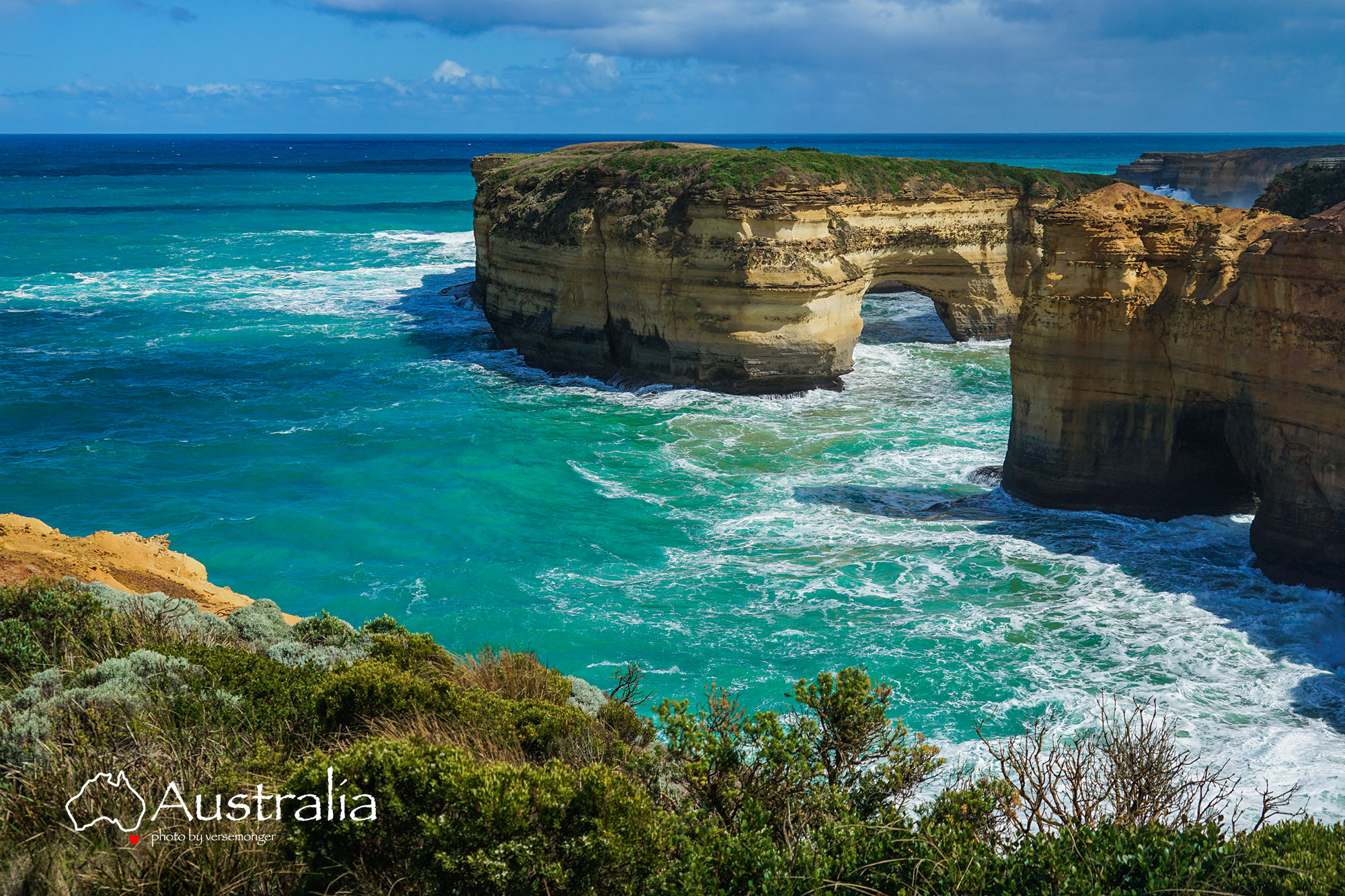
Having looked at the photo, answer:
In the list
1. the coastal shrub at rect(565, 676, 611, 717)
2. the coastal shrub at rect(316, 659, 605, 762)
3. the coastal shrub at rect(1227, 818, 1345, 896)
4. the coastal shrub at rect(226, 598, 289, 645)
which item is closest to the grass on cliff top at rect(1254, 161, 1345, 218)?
the coastal shrub at rect(565, 676, 611, 717)

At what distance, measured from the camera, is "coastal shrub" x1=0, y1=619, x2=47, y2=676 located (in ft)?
31.5

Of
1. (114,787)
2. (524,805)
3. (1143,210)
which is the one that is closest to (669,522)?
(1143,210)

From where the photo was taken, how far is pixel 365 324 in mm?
41750

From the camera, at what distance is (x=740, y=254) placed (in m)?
29.0

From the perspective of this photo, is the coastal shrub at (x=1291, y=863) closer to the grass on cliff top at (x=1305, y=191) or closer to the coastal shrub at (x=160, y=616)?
the coastal shrub at (x=160, y=616)

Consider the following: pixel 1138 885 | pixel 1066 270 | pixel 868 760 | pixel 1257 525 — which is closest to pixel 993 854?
pixel 1138 885

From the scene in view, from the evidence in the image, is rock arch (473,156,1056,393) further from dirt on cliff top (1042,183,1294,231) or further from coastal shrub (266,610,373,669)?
coastal shrub (266,610,373,669)

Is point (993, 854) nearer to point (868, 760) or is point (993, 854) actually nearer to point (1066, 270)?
point (868, 760)

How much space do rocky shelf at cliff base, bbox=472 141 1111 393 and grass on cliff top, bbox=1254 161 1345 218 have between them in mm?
7410

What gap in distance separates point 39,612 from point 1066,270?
1811 centimetres

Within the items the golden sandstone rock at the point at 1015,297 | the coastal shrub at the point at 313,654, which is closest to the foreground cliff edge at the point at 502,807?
the coastal shrub at the point at 313,654

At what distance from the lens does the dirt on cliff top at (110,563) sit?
1373cm

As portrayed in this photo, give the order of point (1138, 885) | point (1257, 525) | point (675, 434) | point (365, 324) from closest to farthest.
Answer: point (1138, 885) < point (1257, 525) < point (675, 434) < point (365, 324)

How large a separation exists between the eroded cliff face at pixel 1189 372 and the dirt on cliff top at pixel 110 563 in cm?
1525
